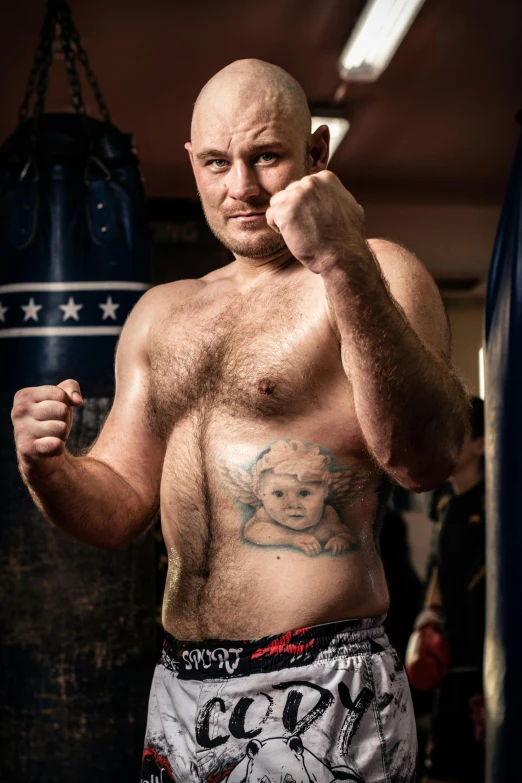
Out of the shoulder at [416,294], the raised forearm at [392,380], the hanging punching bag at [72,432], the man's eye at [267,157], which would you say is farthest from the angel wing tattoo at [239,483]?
the hanging punching bag at [72,432]

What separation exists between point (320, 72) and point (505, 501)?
2.69 meters

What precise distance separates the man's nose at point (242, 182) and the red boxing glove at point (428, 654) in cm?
222

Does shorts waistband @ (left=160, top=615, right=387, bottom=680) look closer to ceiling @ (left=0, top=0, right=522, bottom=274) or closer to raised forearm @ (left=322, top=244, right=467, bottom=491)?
raised forearm @ (left=322, top=244, right=467, bottom=491)

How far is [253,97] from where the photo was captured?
1471 millimetres

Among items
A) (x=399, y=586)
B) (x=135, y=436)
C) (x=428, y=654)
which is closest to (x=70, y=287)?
(x=135, y=436)

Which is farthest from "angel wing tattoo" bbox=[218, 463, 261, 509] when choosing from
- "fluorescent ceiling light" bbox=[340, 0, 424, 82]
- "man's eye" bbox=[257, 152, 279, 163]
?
"fluorescent ceiling light" bbox=[340, 0, 424, 82]

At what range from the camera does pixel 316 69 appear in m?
4.02

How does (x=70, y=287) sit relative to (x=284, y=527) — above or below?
above

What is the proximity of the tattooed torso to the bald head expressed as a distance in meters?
0.27

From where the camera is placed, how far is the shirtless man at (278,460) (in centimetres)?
119

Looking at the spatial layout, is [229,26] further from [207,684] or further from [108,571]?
[207,684]

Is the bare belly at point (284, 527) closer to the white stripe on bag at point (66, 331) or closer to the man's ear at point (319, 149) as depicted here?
the man's ear at point (319, 149)

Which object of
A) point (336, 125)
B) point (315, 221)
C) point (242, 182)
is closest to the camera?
point (315, 221)

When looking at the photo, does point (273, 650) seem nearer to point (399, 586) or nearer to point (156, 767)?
point (156, 767)
